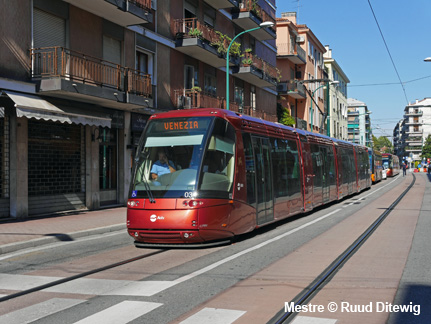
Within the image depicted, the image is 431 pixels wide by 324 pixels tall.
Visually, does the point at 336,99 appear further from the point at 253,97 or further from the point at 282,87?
the point at 253,97

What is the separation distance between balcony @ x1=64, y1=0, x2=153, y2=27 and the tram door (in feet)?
28.9

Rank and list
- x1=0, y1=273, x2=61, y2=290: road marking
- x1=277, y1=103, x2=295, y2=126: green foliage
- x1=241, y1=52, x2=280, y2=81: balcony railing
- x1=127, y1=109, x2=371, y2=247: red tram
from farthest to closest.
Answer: x1=277, y1=103, x2=295, y2=126: green foliage → x1=241, y1=52, x2=280, y2=81: balcony railing → x1=127, y1=109, x2=371, y2=247: red tram → x1=0, y1=273, x2=61, y2=290: road marking

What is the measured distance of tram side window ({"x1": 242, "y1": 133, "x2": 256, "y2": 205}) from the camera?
10.0 m

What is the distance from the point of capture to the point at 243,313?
4930mm

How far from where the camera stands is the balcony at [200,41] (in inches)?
892

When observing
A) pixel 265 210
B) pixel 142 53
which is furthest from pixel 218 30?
pixel 265 210

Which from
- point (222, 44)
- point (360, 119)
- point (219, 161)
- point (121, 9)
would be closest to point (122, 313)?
point (219, 161)

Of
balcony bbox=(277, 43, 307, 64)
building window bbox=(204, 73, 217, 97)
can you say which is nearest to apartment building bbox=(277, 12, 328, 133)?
balcony bbox=(277, 43, 307, 64)

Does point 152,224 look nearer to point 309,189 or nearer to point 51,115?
point 51,115

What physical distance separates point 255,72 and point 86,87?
51.1ft

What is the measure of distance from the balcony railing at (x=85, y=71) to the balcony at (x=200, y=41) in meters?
3.51

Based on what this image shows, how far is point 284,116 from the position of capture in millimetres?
41250

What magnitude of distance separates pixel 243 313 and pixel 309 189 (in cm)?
1083

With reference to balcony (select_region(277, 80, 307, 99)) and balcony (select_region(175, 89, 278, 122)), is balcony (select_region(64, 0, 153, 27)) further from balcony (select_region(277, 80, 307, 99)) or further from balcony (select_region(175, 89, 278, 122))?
balcony (select_region(277, 80, 307, 99))
